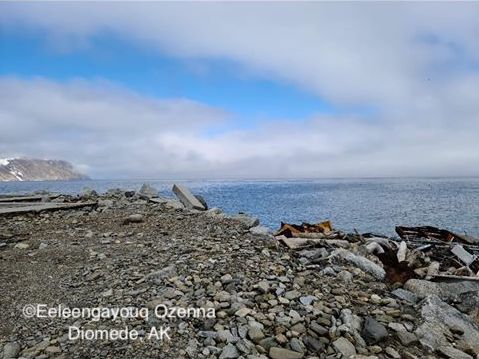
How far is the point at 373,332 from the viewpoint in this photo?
5.01 metres

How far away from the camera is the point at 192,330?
4.91 meters

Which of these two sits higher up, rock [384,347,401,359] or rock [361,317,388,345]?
rock [361,317,388,345]

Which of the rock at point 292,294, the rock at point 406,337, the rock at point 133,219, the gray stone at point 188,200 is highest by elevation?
the gray stone at point 188,200

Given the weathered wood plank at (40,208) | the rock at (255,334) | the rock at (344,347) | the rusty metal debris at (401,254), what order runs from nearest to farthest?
the rock at (344,347) → the rock at (255,334) → the rusty metal debris at (401,254) → the weathered wood plank at (40,208)

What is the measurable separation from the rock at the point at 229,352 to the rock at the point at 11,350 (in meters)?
2.40

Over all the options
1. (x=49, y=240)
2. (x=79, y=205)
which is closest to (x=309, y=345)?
(x=49, y=240)

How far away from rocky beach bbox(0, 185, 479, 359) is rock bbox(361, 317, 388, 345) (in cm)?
2

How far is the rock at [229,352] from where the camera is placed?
4422 mm

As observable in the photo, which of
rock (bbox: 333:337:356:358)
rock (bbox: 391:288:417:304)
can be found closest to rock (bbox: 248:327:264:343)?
rock (bbox: 333:337:356:358)

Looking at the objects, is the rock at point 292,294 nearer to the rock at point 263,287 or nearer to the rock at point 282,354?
the rock at point 263,287

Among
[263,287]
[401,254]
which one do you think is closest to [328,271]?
[263,287]

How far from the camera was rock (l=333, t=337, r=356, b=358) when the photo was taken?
4.62 m

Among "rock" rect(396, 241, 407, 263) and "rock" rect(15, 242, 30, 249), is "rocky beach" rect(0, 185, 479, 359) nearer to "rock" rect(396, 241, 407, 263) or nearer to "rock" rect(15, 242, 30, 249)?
"rock" rect(15, 242, 30, 249)

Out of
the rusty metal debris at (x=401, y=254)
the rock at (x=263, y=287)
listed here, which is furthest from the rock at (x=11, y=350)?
the rusty metal debris at (x=401, y=254)
